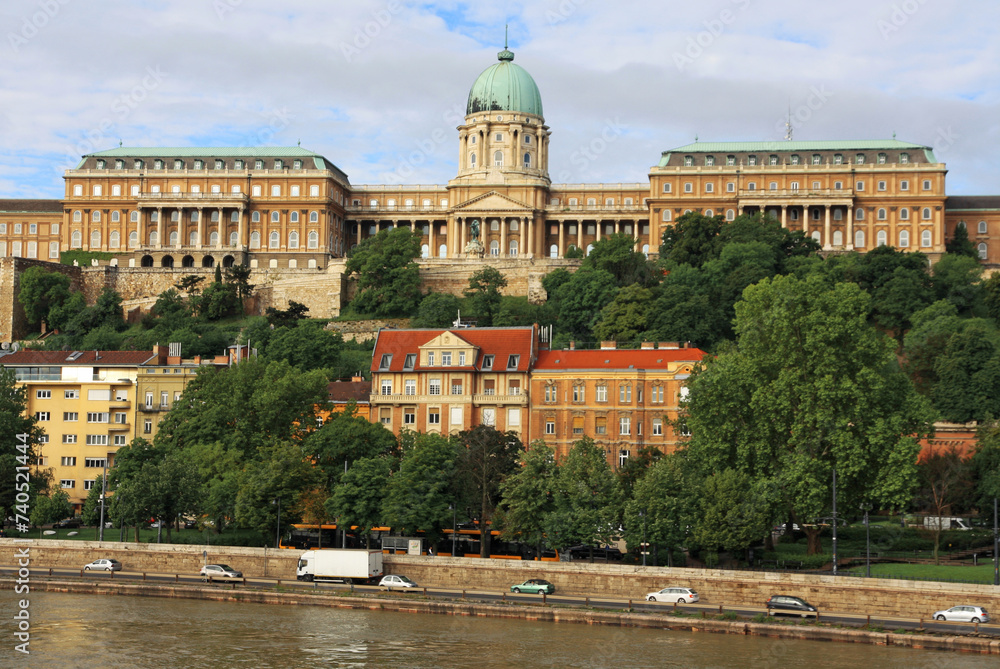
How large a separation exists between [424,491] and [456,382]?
16154 mm

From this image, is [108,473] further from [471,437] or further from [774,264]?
[774,264]

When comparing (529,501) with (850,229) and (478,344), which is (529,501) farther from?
(850,229)

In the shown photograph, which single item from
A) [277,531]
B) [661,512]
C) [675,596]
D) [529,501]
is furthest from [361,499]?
[675,596]

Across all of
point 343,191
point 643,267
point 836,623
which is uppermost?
point 343,191

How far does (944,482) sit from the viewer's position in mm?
69625

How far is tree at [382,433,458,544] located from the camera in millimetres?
67125

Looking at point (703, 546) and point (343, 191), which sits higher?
point (343, 191)

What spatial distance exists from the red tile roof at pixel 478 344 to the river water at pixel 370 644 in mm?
28774

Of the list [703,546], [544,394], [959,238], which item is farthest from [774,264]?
[703,546]

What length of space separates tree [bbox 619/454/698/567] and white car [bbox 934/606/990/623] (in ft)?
43.8

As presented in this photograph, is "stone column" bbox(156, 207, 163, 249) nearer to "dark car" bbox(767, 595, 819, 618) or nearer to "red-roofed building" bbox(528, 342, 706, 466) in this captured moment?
"red-roofed building" bbox(528, 342, 706, 466)

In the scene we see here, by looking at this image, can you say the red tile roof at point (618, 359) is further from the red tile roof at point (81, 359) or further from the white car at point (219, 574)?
the red tile roof at point (81, 359)

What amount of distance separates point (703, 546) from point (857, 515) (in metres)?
11.0

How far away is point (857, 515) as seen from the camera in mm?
68188
